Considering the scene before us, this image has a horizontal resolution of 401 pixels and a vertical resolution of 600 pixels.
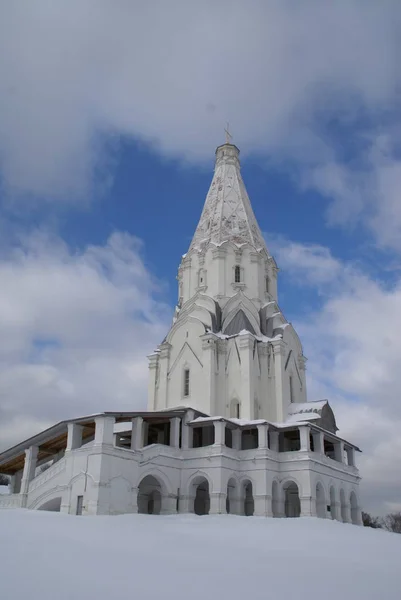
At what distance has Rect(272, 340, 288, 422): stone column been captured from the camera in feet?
107

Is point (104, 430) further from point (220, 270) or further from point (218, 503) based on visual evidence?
point (220, 270)

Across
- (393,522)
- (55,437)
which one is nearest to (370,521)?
(393,522)

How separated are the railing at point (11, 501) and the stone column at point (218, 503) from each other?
9.13m

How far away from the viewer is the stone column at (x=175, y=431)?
2848cm

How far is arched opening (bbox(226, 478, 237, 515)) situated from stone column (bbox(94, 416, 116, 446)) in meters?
7.70

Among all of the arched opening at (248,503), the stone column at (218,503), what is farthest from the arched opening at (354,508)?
the stone column at (218,503)

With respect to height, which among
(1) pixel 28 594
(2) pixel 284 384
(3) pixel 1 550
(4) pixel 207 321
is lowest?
(1) pixel 28 594

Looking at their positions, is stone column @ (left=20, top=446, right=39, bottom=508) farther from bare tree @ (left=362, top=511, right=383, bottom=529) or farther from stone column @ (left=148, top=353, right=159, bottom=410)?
bare tree @ (left=362, top=511, right=383, bottom=529)

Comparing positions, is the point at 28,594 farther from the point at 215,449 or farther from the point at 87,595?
the point at 215,449

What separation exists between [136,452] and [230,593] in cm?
1730

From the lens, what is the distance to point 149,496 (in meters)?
29.5

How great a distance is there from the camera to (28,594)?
7.55 meters

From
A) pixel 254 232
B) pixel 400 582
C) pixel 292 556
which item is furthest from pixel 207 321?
pixel 400 582

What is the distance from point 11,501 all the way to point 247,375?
14292mm
